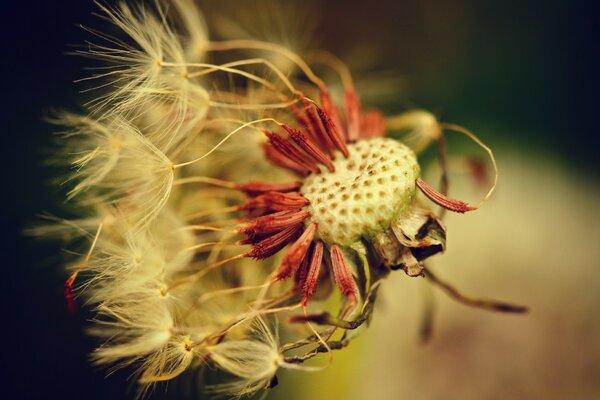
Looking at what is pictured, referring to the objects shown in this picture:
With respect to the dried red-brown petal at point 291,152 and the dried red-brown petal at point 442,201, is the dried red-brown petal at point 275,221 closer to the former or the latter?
the dried red-brown petal at point 291,152

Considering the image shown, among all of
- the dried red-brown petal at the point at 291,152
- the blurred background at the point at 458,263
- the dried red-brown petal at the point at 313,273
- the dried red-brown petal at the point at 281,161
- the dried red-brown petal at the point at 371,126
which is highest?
the dried red-brown petal at the point at 291,152

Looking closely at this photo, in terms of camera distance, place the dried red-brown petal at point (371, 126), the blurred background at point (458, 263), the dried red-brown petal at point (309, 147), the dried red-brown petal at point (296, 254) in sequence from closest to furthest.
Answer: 1. the dried red-brown petal at point (296, 254)
2. the dried red-brown petal at point (309, 147)
3. the dried red-brown petal at point (371, 126)
4. the blurred background at point (458, 263)

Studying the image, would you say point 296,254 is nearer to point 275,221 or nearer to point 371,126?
point 275,221

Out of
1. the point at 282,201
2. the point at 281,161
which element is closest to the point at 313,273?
the point at 282,201

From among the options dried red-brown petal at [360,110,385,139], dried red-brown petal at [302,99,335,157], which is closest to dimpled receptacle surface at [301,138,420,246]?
dried red-brown petal at [302,99,335,157]

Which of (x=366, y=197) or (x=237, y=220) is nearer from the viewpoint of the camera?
(x=366, y=197)

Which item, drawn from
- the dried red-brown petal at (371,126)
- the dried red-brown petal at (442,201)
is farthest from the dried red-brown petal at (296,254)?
the dried red-brown petal at (371,126)
